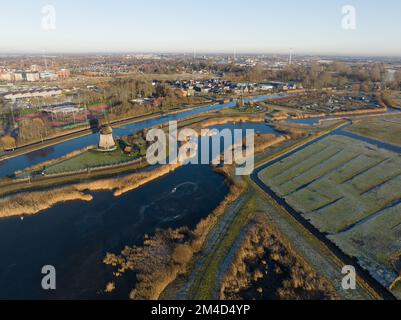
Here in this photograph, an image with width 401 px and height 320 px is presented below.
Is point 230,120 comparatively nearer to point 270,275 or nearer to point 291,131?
point 291,131

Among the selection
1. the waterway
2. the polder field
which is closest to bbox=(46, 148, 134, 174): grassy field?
the waterway

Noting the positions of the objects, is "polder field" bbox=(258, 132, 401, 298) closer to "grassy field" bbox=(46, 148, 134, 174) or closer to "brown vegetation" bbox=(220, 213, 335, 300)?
"brown vegetation" bbox=(220, 213, 335, 300)

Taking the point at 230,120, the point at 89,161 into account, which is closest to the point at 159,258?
the point at 89,161

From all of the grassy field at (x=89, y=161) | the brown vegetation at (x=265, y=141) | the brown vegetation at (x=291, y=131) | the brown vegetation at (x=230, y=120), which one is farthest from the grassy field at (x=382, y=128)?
the grassy field at (x=89, y=161)

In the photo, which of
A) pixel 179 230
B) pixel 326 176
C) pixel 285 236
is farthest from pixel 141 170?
pixel 326 176

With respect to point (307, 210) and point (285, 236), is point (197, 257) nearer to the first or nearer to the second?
point (285, 236)
